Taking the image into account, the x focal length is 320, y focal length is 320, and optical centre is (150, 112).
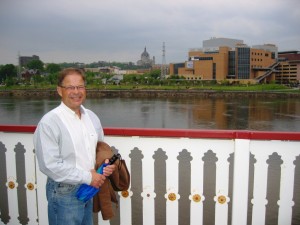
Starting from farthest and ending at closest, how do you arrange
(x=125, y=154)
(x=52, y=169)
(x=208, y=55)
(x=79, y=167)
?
(x=208, y=55) → (x=125, y=154) → (x=79, y=167) → (x=52, y=169)

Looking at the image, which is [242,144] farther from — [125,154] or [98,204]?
[98,204]

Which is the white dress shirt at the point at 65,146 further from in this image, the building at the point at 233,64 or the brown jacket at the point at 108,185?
the building at the point at 233,64

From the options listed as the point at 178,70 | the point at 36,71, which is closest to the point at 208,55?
the point at 178,70

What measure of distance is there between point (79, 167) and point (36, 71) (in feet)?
410

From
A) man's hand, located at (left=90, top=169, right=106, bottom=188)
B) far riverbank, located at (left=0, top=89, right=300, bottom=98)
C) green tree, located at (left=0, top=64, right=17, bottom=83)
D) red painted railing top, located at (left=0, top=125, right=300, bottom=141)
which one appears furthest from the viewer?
green tree, located at (left=0, top=64, right=17, bottom=83)

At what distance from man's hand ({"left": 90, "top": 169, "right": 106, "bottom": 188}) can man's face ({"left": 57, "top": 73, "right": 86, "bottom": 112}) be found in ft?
1.54

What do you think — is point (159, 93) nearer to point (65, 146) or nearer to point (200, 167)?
point (200, 167)

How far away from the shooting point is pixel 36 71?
390 ft

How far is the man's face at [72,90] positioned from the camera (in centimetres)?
220

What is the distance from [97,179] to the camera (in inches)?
83.7

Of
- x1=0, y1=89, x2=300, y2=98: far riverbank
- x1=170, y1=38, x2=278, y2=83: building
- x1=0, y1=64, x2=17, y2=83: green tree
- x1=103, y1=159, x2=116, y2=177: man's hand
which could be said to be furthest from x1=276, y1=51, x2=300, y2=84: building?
x1=103, y1=159, x2=116, y2=177: man's hand

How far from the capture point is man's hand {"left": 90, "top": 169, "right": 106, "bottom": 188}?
83.2 inches

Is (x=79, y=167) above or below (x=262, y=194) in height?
above

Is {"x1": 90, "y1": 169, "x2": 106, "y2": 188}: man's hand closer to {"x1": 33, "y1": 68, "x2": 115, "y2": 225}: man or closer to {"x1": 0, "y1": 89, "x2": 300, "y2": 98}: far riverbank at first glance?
{"x1": 33, "y1": 68, "x2": 115, "y2": 225}: man
